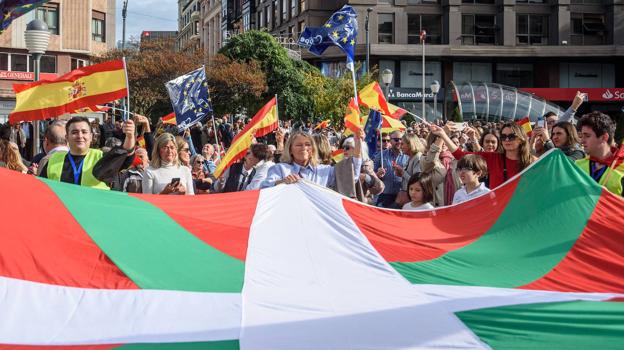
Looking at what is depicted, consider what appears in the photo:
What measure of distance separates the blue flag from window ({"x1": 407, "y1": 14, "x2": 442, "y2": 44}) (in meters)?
40.5

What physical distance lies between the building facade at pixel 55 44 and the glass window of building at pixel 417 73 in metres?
20.5

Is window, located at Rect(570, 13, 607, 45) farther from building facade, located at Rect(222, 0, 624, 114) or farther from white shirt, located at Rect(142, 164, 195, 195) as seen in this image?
white shirt, located at Rect(142, 164, 195, 195)

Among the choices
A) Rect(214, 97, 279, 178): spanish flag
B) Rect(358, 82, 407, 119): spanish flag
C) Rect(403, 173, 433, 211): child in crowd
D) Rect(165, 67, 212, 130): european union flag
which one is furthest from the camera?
Rect(165, 67, 212, 130): european union flag

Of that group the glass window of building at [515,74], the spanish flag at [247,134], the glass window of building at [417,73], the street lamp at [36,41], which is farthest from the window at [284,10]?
the spanish flag at [247,134]

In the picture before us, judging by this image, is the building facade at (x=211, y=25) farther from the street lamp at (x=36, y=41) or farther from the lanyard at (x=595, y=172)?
the lanyard at (x=595, y=172)

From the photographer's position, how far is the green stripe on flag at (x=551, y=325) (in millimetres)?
3834

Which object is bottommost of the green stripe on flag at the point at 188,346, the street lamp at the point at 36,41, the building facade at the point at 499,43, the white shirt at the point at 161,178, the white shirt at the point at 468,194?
the green stripe on flag at the point at 188,346

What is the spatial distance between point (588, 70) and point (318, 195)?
2027 inches

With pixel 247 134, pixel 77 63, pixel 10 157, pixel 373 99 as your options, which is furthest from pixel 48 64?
pixel 10 157

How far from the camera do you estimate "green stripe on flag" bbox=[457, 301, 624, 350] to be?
383cm

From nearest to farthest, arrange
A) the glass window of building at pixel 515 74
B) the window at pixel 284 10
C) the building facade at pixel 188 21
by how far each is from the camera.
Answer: the glass window of building at pixel 515 74 < the window at pixel 284 10 < the building facade at pixel 188 21

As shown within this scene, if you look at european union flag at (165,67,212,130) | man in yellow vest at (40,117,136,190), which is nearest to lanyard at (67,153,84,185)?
man in yellow vest at (40,117,136,190)

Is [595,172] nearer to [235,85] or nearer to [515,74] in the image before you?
[235,85]

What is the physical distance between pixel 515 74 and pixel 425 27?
288 inches
